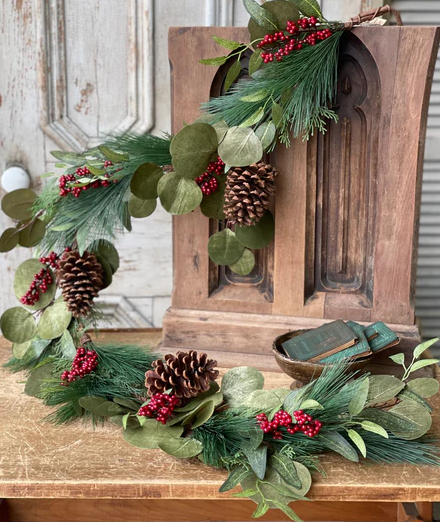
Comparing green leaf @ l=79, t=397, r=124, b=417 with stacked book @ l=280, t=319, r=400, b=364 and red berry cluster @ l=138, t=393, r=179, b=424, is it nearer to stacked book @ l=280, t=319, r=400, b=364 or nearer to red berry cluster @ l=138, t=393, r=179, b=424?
red berry cluster @ l=138, t=393, r=179, b=424

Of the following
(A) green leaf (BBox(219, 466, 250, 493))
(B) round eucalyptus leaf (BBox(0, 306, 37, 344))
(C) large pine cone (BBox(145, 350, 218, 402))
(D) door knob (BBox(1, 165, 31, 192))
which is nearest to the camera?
(A) green leaf (BBox(219, 466, 250, 493))

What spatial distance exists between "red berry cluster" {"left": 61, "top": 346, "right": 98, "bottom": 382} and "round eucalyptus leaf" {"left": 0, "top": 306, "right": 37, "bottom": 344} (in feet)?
0.45

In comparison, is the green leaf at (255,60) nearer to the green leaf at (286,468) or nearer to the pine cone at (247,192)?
the pine cone at (247,192)

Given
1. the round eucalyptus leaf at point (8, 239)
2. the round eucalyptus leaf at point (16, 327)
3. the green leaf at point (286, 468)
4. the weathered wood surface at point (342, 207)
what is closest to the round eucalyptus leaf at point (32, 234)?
the round eucalyptus leaf at point (8, 239)

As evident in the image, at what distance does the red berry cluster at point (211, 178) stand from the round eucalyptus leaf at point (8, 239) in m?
0.31

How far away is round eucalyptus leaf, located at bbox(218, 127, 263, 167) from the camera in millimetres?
843

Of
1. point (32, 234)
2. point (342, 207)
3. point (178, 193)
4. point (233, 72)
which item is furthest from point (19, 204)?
point (342, 207)

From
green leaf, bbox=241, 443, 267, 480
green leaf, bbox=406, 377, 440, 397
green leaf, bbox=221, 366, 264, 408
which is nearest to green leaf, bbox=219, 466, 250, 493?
green leaf, bbox=241, 443, 267, 480

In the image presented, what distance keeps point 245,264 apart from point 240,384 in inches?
8.1

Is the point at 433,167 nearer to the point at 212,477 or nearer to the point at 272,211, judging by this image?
the point at 272,211

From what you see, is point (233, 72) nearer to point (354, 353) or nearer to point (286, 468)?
point (354, 353)

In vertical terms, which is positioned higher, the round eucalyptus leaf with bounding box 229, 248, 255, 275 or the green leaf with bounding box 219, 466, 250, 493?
the round eucalyptus leaf with bounding box 229, 248, 255, 275

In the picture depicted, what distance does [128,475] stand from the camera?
0.67m

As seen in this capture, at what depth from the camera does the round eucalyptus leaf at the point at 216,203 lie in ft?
2.97
